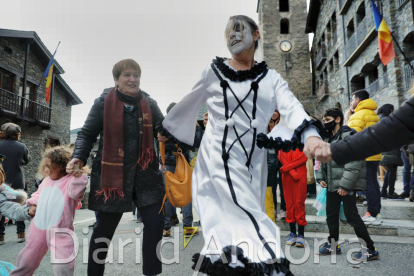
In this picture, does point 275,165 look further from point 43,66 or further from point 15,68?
point 43,66

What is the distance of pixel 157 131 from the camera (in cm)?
263

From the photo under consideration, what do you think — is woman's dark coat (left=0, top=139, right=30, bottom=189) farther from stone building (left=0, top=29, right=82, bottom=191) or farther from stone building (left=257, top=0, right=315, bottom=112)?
stone building (left=257, top=0, right=315, bottom=112)

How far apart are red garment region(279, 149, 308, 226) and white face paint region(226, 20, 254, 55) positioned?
2.52 m

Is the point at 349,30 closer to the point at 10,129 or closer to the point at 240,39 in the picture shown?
the point at 10,129

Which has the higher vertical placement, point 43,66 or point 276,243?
point 43,66

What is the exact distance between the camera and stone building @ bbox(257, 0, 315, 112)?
92.4 feet

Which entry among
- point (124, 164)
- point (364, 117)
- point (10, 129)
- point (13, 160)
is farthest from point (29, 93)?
point (364, 117)

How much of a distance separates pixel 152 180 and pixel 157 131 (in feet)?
1.39

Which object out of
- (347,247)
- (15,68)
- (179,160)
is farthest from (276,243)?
(15,68)

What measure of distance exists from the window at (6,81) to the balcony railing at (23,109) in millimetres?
551

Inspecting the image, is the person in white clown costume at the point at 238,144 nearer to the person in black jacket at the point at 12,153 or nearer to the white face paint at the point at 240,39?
the white face paint at the point at 240,39

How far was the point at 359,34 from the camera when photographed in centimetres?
1471

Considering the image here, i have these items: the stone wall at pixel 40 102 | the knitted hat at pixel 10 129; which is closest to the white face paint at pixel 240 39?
the knitted hat at pixel 10 129

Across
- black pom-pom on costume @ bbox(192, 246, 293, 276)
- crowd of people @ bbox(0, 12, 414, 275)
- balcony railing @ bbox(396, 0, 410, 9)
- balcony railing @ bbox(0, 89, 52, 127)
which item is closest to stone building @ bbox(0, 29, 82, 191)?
balcony railing @ bbox(0, 89, 52, 127)
